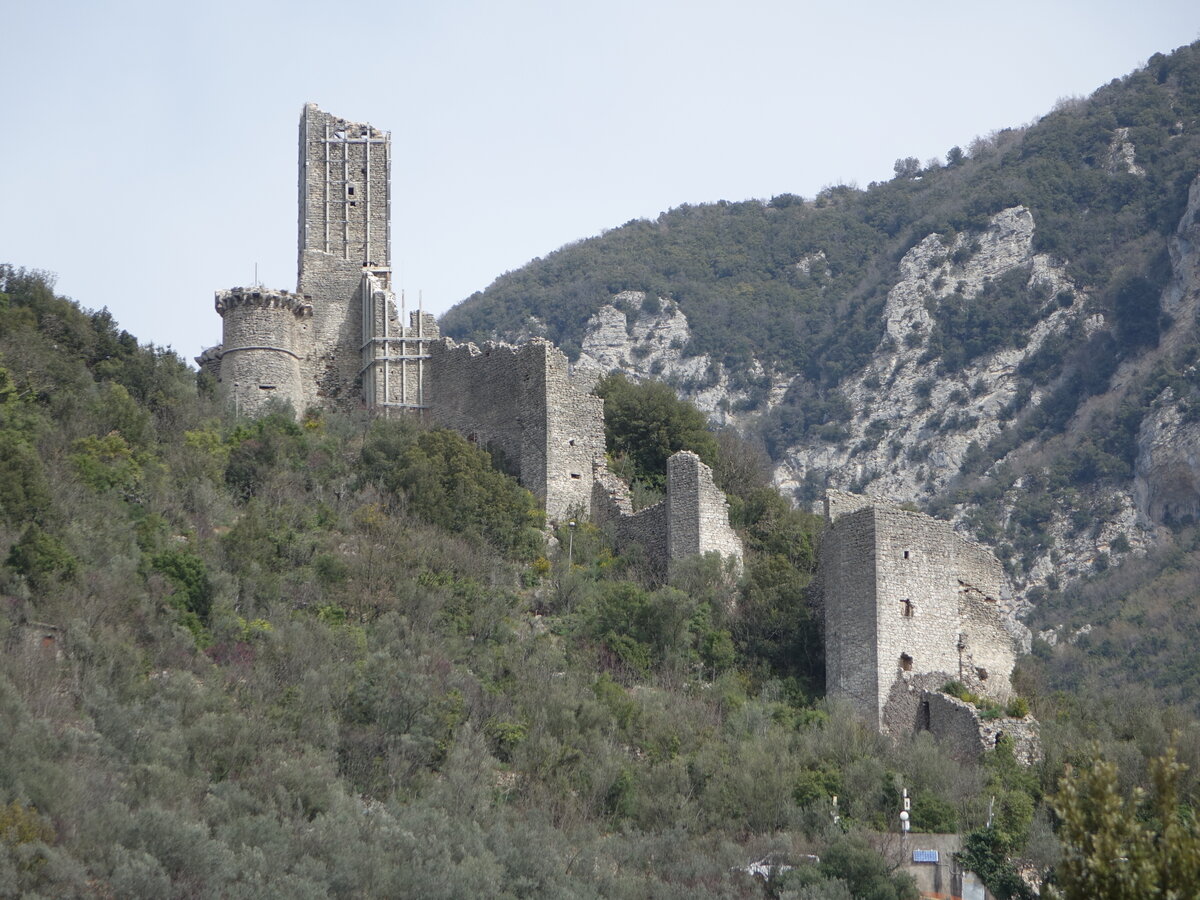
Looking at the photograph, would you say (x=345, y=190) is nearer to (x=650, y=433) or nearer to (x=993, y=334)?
(x=650, y=433)

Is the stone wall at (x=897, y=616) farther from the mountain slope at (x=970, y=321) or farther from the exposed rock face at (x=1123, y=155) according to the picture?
the exposed rock face at (x=1123, y=155)

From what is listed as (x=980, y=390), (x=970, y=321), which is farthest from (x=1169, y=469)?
(x=970, y=321)

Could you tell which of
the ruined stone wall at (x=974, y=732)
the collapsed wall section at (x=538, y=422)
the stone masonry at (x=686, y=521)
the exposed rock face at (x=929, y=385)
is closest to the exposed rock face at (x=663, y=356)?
the exposed rock face at (x=929, y=385)

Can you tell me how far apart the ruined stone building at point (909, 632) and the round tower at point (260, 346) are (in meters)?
12.9

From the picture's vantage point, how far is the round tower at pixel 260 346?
41812 millimetres

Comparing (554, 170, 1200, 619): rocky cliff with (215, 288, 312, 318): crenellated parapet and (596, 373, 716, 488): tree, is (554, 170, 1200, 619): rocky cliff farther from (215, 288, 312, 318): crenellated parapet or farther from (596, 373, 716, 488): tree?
(215, 288, 312, 318): crenellated parapet

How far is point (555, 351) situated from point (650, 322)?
39.9m

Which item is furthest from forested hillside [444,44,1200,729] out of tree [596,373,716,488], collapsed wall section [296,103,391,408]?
collapsed wall section [296,103,391,408]

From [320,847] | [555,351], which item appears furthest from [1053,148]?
[320,847]

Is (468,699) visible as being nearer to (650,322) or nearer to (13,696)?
(13,696)

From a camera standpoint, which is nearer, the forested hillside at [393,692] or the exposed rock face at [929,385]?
the forested hillside at [393,692]

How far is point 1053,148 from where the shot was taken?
264 ft

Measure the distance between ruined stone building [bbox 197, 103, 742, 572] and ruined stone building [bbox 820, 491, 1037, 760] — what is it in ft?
12.4

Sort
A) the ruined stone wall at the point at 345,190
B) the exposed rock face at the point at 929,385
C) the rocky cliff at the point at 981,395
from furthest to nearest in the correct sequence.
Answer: the exposed rock face at the point at 929,385, the rocky cliff at the point at 981,395, the ruined stone wall at the point at 345,190
